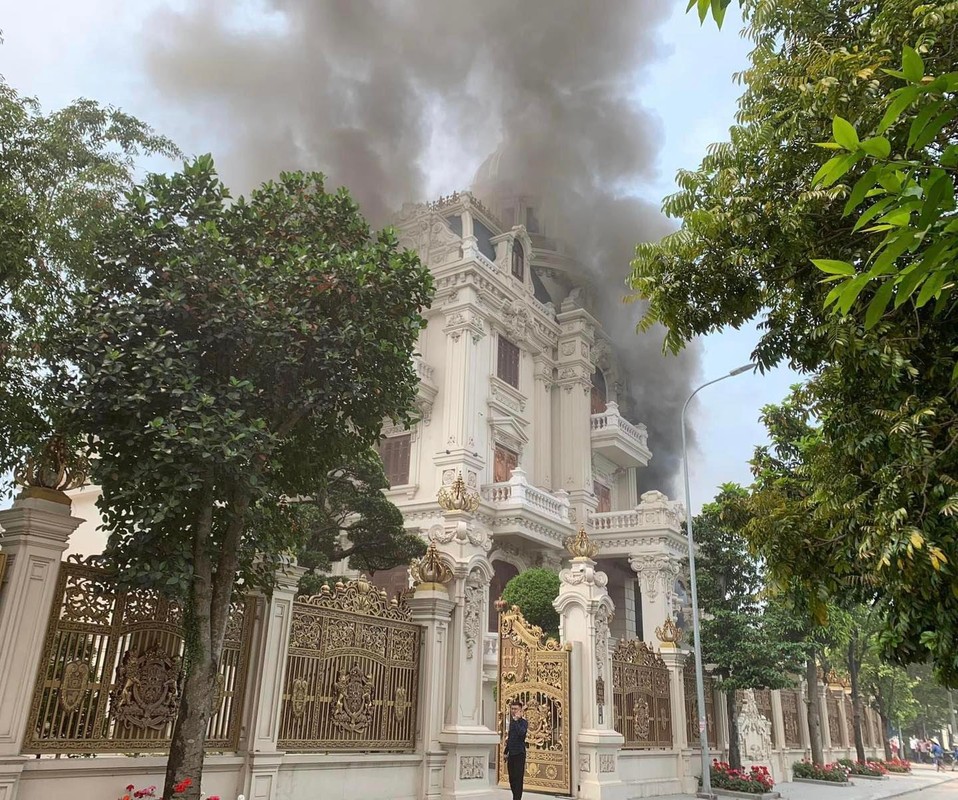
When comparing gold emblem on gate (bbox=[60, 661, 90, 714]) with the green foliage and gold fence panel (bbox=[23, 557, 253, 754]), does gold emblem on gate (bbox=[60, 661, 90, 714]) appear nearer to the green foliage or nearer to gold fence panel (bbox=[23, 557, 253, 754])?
gold fence panel (bbox=[23, 557, 253, 754])

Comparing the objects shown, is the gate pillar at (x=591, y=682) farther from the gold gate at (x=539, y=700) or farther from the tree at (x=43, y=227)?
the tree at (x=43, y=227)

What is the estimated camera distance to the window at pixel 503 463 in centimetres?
2305

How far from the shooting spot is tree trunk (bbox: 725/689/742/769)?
631 inches

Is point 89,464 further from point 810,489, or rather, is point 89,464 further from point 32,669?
point 810,489

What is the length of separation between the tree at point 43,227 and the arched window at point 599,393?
849 inches

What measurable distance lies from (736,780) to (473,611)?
8.48 metres

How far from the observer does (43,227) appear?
699 cm

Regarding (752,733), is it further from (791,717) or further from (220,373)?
(220,373)

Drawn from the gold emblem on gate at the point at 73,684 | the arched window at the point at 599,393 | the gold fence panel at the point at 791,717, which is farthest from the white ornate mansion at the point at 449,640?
the arched window at the point at 599,393

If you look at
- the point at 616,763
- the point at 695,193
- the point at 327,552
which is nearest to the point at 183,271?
the point at 695,193

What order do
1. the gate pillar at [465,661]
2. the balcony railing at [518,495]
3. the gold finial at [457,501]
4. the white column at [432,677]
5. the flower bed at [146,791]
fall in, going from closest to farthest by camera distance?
the flower bed at [146,791], the white column at [432,677], the gate pillar at [465,661], the gold finial at [457,501], the balcony railing at [518,495]

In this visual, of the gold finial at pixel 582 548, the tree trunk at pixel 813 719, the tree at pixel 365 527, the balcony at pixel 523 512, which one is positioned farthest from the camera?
the balcony at pixel 523 512

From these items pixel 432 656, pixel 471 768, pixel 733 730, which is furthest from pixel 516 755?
pixel 733 730

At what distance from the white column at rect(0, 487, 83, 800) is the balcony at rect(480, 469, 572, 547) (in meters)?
15.7
